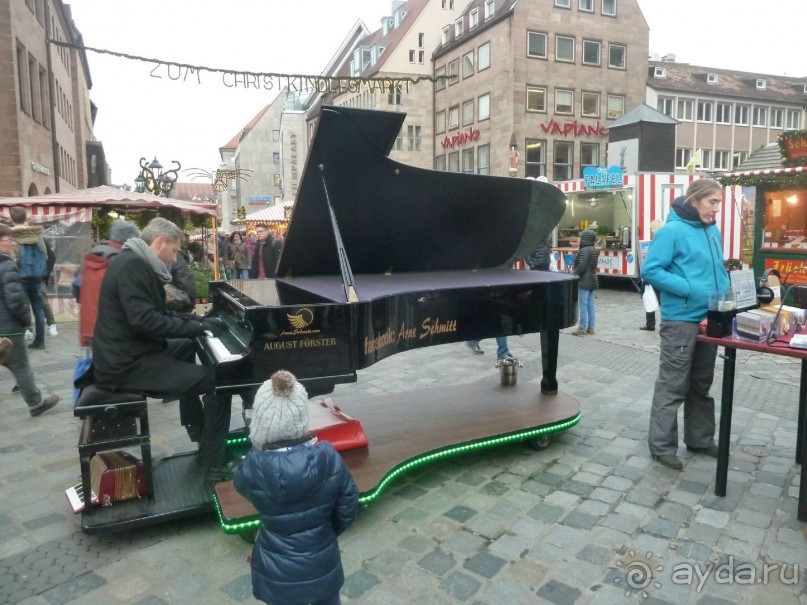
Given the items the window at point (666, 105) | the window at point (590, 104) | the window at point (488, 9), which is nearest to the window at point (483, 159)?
the window at point (590, 104)

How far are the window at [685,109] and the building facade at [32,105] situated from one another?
30.8m

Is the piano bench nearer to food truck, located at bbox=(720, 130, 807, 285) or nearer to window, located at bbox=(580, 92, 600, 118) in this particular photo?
food truck, located at bbox=(720, 130, 807, 285)

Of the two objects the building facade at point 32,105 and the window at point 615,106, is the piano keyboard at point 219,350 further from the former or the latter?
the window at point 615,106

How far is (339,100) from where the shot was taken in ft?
149

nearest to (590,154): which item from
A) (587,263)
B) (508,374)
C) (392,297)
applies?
(587,263)

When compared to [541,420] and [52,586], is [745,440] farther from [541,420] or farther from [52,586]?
[52,586]

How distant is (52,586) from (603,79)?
33775mm

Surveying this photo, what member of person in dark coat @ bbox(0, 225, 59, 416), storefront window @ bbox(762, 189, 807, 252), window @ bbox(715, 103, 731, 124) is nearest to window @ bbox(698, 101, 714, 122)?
window @ bbox(715, 103, 731, 124)

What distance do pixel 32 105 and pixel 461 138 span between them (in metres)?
22.1

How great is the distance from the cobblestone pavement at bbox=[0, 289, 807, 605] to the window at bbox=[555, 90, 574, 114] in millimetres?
28205

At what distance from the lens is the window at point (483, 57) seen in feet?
103

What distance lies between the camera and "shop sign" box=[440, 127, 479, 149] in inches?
1277

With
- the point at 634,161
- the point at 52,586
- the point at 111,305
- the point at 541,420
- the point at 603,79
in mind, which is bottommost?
the point at 52,586

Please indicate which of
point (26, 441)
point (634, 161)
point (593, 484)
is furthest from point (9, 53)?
point (634, 161)
